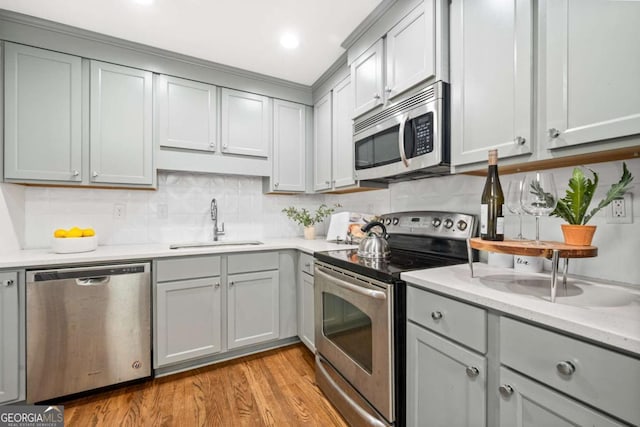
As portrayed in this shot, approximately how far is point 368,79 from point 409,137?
0.62 m

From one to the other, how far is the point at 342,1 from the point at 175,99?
59.8 inches

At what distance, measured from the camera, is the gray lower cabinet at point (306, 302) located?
2.20m

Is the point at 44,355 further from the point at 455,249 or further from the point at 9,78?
the point at 455,249

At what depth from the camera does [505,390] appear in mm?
848

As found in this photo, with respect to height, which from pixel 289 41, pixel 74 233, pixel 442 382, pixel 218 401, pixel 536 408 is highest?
pixel 289 41

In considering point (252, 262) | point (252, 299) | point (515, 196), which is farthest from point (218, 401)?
point (515, 196)

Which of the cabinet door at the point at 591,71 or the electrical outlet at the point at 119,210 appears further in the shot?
the electrical outlet at the point at 119,210

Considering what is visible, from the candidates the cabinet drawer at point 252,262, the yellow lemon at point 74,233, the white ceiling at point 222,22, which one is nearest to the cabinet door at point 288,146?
the white ceiling at point 222,22

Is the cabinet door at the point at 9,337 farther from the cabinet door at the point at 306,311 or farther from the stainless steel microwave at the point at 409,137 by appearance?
the stainless steel microwave at the point at 409,137

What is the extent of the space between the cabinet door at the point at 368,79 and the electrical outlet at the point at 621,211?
1.26m

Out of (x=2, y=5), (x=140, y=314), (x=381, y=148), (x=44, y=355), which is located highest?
(x=2, y=5)

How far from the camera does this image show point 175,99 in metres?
2.31

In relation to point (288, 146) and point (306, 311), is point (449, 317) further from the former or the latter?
point (288, 146)

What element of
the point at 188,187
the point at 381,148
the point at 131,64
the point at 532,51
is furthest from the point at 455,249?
the point at 131,64
